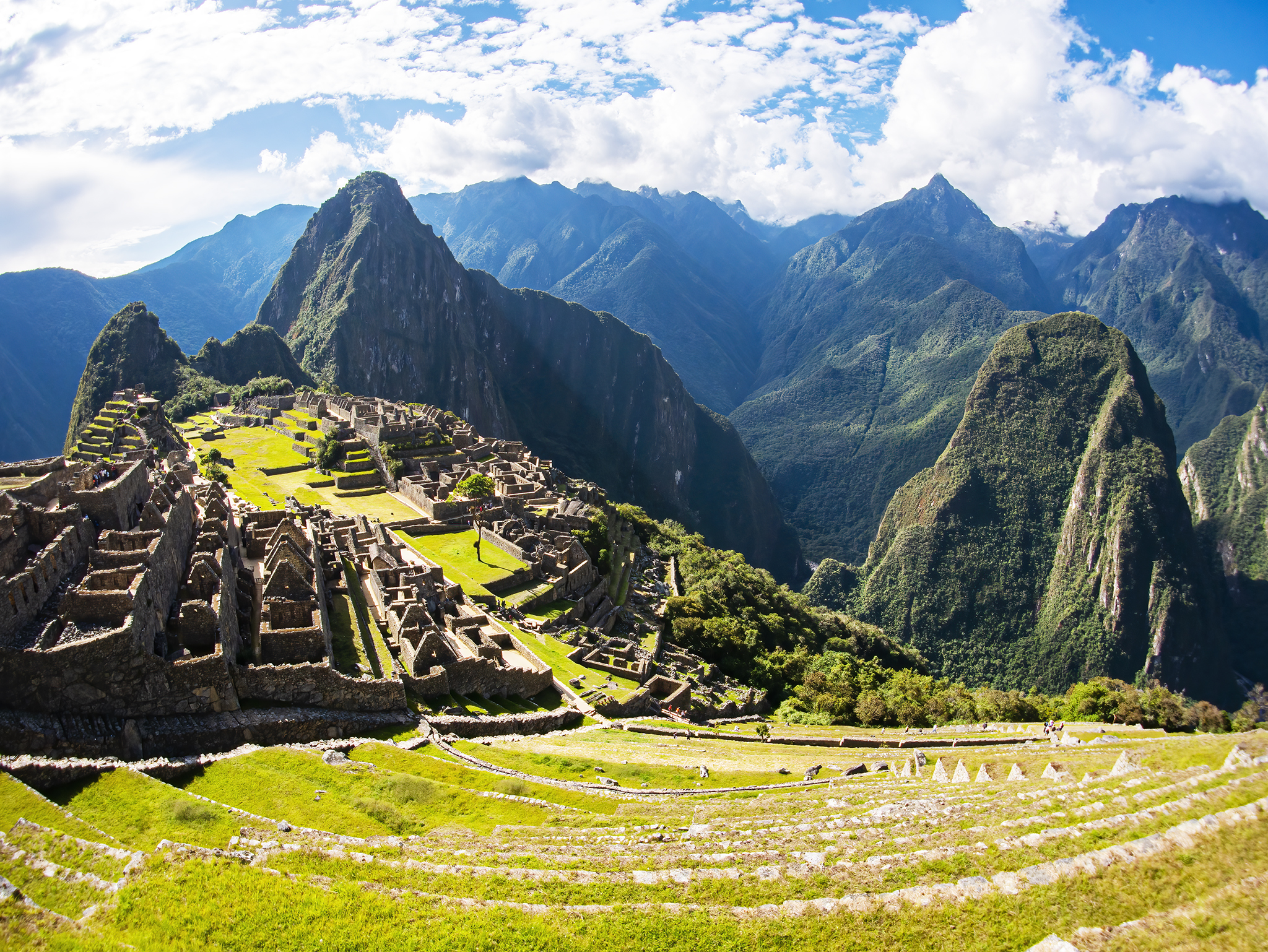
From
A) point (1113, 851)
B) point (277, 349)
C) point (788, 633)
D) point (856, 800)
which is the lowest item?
point (788, 633)

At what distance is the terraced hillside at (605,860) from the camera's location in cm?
1078

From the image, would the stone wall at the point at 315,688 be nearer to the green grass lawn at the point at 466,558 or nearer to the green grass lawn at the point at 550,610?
the green grass lawn at the point at 466,558

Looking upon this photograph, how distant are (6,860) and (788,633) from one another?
54102mm

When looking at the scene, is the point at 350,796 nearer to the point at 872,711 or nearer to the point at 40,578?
the point at 40,578

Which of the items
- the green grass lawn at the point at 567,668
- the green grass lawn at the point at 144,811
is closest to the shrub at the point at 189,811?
the green grass lawn at the point at 144,811

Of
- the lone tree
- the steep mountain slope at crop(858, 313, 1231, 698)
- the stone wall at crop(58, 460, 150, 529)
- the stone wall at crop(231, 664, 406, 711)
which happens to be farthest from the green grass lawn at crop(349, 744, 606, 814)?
the steep mountain slope at crop(858, 313, 1231, 698)

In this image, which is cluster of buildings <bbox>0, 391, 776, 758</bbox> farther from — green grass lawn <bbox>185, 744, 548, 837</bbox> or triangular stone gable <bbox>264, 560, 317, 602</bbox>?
green grass lawn <bbox>185, 744, 548, 837</bbox>

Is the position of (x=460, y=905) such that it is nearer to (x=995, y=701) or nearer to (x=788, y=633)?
(x=995, y=701)

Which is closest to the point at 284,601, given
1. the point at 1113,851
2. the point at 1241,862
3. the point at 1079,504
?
the point at 1113,851

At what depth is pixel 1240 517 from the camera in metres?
166

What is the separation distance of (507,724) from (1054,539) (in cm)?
13856

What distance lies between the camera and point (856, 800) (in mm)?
18391

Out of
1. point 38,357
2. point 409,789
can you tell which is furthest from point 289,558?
point 38,357

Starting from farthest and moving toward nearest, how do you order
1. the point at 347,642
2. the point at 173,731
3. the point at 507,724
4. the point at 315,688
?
1. the point at 347,642
2. the point at 507,724
3. the point at 315,688
4. the point at 173,731
